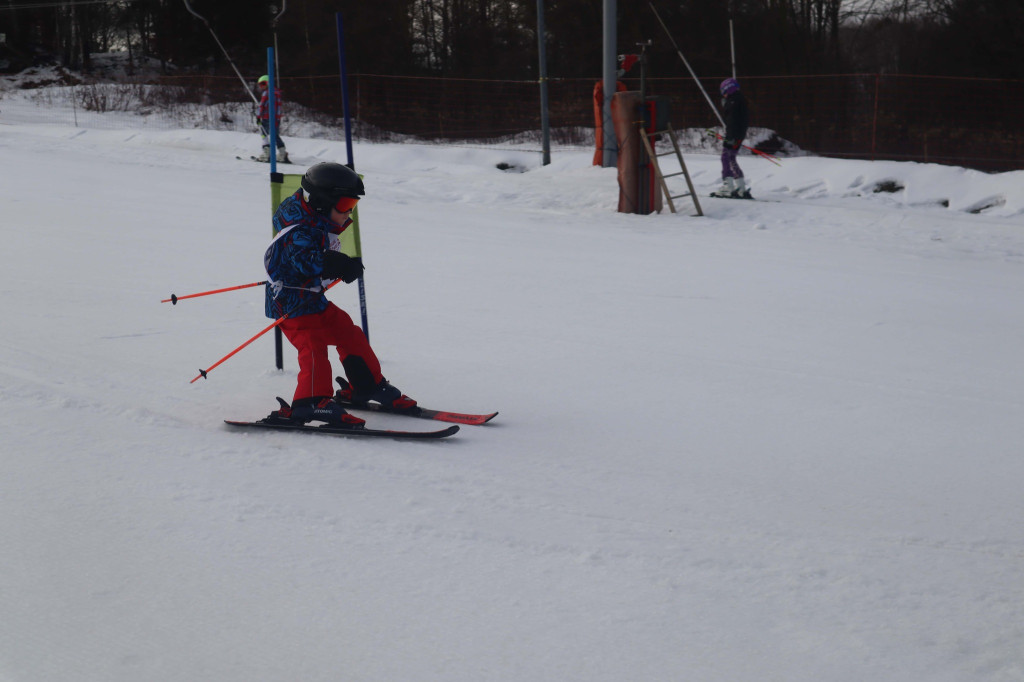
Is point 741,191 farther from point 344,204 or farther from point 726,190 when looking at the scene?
point 344,204

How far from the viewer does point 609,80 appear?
14.9m

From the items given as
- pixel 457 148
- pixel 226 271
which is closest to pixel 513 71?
pixel 457 148

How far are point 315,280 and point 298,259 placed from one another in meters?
0.15

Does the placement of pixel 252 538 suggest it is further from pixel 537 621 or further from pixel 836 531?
pixel 836 531

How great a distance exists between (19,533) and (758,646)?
2616 millimetres

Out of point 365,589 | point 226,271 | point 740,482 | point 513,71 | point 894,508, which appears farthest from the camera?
point 513,71

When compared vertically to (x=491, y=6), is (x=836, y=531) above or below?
below

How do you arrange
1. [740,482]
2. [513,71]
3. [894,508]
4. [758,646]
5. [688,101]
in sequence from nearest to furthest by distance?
1. [758,646]
2. [894,508]
3. [740,482]
4. [688,101]
5. [513,71]

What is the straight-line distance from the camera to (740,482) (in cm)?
424

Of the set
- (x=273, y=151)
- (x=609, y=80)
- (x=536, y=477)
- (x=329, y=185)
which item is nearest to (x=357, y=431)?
(x=536, y=477)

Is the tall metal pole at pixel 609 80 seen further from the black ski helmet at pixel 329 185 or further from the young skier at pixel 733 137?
the black ski helmet at pixel 329 185

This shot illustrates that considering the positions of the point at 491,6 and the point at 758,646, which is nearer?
the point at 758,646

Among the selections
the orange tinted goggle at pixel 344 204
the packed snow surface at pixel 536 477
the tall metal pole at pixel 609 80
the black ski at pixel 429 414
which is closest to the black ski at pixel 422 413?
the black ski at pixel 429 414

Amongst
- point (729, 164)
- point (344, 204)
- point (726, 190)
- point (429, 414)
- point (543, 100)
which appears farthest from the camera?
point (543, 100)
